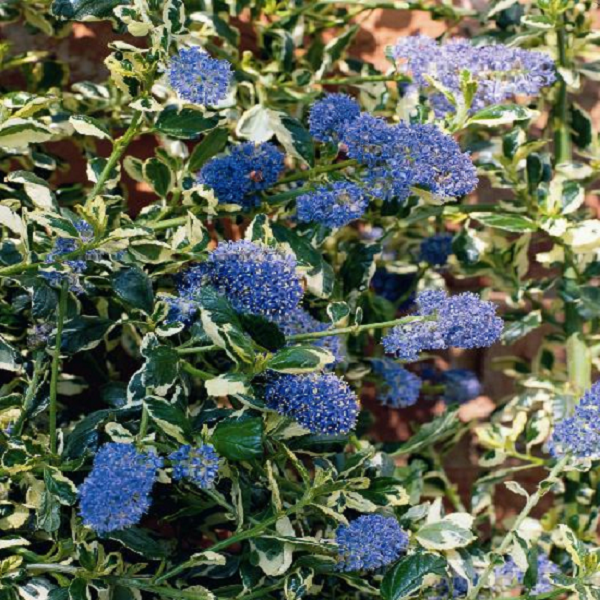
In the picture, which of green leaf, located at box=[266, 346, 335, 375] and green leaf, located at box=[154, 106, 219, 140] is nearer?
green leaf, located at box=[266, 346, 335, 375]

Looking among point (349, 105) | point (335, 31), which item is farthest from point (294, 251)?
point (335, 31)

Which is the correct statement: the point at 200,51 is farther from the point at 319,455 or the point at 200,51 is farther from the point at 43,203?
the point at 319,455

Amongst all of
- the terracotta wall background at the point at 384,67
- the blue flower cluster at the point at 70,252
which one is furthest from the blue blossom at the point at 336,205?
the terracotta wall background at the point at 384,67

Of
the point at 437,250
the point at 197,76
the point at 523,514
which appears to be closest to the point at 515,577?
the point at 523,514

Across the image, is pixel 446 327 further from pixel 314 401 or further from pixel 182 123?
pixel 182 123

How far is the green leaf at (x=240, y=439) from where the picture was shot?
1095 millimetres

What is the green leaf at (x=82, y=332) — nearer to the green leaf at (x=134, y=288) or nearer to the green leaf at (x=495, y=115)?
the green leaf at (x=134, y=288)

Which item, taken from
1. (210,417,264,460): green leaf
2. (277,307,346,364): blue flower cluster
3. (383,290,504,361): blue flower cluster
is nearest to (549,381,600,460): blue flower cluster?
(383,290,504,361): blue flower cluster

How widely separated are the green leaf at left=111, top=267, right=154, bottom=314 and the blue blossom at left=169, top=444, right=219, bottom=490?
0.22m

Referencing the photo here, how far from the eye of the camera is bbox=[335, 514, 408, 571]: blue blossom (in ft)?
3.89

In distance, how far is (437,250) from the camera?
1688 mm

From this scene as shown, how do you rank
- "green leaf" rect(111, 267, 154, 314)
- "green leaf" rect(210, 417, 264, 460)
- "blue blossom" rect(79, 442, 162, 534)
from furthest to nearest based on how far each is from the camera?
"green leaf" rect(111, 267, 154, 314), "green leaf" rect(210, 417, 264, 460), "blue blossom" rect(79, 442, 162, 534)

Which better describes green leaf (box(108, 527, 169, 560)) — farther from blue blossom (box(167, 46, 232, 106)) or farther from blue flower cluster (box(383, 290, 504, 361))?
blue blossom (box(167, 46, 232, 106))

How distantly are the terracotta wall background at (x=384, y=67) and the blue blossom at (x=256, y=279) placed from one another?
685 millimetres
